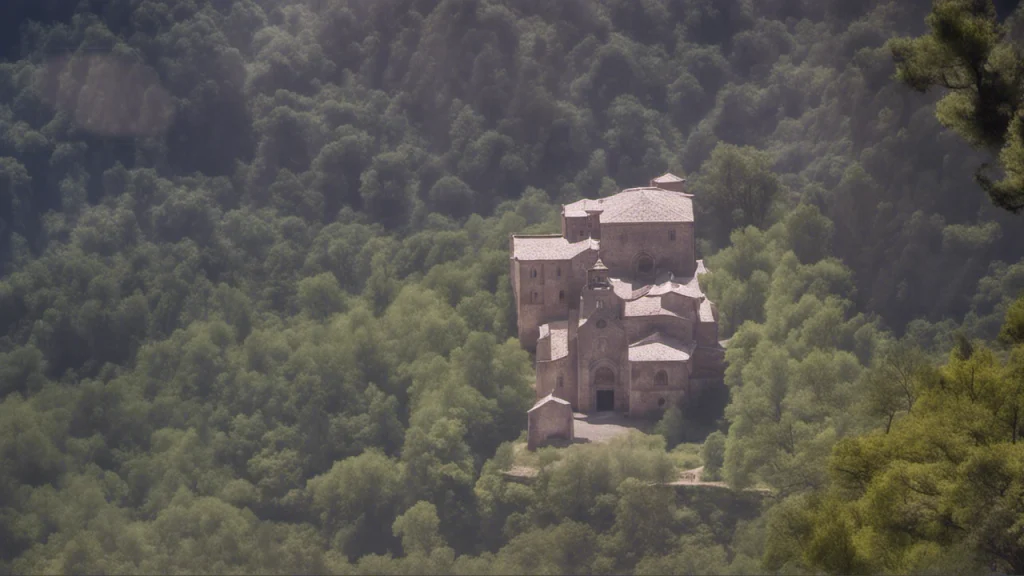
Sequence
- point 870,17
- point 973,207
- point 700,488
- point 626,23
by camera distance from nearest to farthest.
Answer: point 700,488, point 973,207, point 870,17, point 626,23

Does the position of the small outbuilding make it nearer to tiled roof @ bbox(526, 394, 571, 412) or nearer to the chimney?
tiled roof @ bbox(526, 394, 571, 412)

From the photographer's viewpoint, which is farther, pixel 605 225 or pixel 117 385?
pixel 117 385

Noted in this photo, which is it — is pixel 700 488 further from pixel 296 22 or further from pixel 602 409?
pixel 296 22

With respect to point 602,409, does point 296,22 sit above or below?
above

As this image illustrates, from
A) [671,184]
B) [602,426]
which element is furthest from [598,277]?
[671,184]

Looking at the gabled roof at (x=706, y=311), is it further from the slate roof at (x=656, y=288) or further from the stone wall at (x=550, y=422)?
the stone wall at (x=550, y=422)

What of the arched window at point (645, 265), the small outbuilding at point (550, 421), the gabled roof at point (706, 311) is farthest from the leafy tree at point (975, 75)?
the arched window at point (645, 265)

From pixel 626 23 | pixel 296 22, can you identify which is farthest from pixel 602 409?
pixel 296 22

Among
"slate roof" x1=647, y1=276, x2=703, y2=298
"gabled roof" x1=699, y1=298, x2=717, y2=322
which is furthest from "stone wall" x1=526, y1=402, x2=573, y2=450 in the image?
"gabled roof" x1=699, y1=298, x2=717, y2=322
